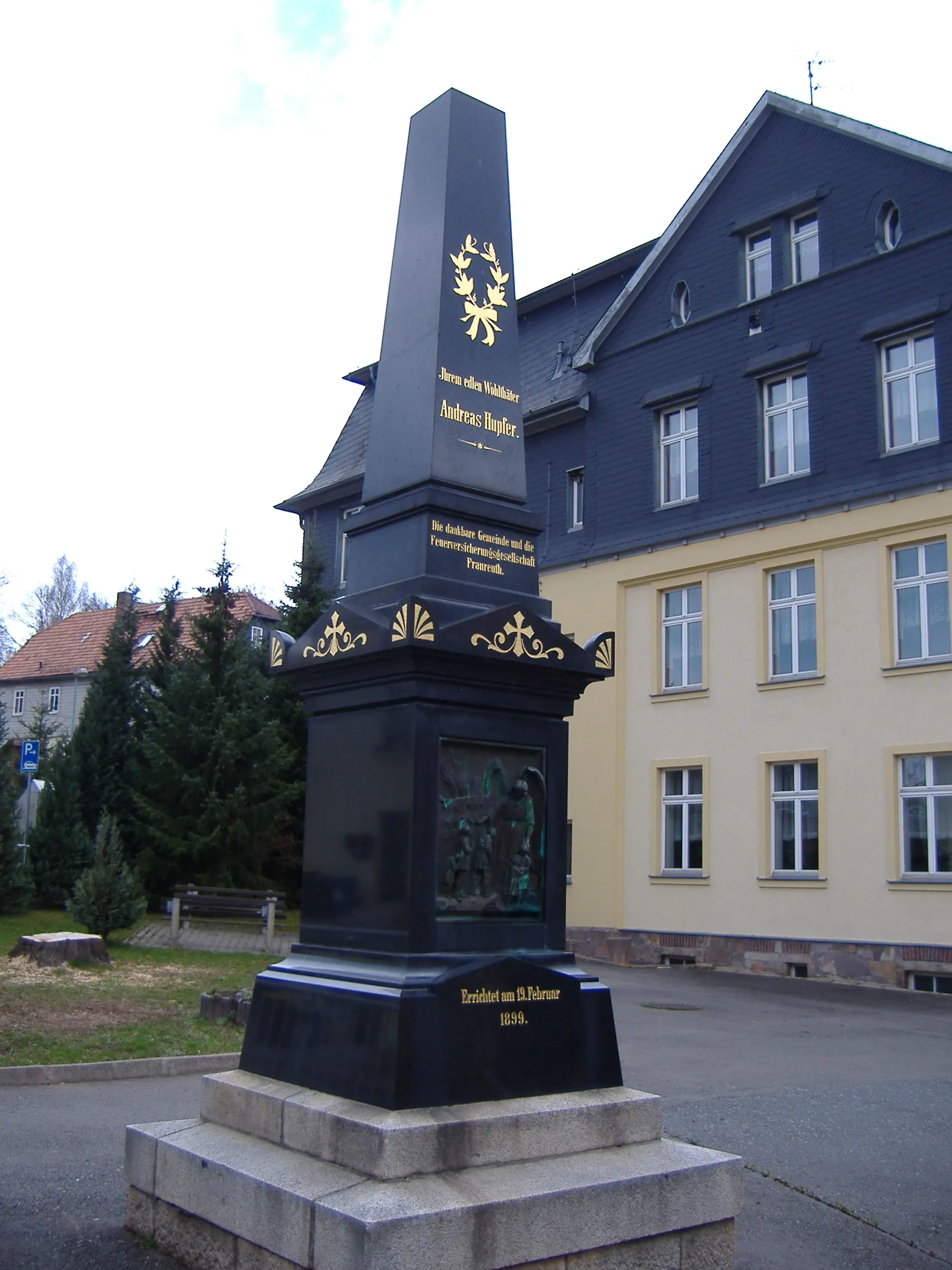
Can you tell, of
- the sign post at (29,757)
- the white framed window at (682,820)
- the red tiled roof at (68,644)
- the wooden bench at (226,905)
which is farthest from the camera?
the red tiled roof at (68,644)

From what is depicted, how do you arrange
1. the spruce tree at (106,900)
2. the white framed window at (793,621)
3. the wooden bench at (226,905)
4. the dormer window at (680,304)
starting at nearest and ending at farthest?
the spruce tree at (106,900), the wooden bench at (226,905), the white framed window at (793,621), the dormer window at (680,304)

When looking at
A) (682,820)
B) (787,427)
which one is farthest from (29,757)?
(787,427)

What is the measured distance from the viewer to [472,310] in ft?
20.4

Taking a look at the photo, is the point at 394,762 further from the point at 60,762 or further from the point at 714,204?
the point at 60,762

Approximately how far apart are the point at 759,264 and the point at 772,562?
5491 mm

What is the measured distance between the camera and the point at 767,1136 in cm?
771

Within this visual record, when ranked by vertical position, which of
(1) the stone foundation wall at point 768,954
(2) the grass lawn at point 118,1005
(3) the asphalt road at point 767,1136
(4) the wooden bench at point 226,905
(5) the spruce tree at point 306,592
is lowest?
(3) the asphalt road at point 767,1136

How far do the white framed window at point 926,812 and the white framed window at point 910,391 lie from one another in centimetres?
481

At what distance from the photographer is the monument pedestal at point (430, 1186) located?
4168 mm

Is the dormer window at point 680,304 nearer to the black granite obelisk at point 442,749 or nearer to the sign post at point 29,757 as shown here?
the sign post at point 29,757

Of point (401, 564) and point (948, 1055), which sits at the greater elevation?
point (401, 564)

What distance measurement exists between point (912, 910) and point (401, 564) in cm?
1478

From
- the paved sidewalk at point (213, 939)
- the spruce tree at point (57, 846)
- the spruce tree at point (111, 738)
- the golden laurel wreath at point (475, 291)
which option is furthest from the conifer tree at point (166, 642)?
the golden laurel wreath at point (475, 291)

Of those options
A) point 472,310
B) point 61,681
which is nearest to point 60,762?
point 472,310
